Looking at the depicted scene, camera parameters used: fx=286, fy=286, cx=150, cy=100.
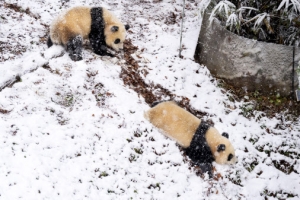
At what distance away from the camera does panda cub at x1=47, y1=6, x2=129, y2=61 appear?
529 cm

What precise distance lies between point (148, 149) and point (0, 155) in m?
1.94

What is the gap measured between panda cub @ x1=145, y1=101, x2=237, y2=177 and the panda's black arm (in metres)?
2.00

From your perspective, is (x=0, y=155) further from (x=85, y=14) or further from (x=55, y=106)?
(x=85, y=14)

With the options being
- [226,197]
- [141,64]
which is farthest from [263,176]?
[141,64]

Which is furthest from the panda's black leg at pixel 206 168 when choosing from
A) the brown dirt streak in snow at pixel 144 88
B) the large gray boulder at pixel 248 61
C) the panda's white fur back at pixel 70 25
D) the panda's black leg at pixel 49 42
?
the panda's black leg at pixel 49 42

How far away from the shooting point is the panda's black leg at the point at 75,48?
529 centimetres

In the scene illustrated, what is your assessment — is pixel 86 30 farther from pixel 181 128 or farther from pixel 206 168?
pixel 206 168

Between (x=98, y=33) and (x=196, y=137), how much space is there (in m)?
2.88

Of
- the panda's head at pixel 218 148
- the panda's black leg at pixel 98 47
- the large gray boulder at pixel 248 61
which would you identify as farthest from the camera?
the panda's black leg at pixel 98 47

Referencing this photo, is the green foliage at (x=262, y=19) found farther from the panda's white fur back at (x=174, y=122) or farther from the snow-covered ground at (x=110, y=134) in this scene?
the panda's white fur back at (x=174, y=122)

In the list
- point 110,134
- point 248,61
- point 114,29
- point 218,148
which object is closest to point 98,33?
point 114,29

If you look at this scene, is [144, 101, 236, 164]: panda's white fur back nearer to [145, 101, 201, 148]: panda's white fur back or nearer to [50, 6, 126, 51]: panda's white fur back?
[145, 101, 201, 148]: panda's white fur back

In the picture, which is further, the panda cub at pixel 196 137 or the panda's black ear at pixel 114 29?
the panda's black ear at pixel 114 29

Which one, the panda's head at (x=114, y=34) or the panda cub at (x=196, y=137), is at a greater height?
the panda's head at (x=114, y=34)
